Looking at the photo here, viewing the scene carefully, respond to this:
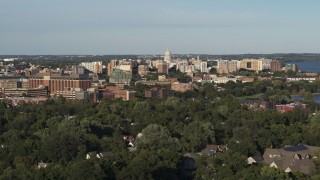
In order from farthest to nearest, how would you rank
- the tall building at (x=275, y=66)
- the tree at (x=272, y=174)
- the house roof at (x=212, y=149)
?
the tall building at (x=275, y=66) < the house roof at (x=212, y=149) < the tree at (x=272, y=174)

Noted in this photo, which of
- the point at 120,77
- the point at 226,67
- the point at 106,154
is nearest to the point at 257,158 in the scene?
the point at 106,154

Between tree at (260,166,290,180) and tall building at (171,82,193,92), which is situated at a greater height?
tree at (260,166,290,180)

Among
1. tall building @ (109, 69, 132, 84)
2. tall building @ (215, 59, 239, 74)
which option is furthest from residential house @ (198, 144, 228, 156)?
tall building @ (215, 59, 239, 74)

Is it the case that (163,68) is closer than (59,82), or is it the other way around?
(59,82)

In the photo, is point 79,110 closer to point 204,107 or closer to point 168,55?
point 204,107

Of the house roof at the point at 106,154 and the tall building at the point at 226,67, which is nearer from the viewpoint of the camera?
the house roof at the point at 106,154

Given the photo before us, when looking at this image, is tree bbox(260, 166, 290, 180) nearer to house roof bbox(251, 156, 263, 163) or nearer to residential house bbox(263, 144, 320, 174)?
residential house bbox(263, 144, 320, 174)

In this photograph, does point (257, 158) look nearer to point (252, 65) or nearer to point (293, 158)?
point (293, 158)

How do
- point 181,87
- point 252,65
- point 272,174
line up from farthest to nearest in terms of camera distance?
point 252,65 < point 181,87 < point 272,174

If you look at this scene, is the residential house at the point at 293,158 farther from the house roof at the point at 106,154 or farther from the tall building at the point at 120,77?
the tall building at the point at 120,77

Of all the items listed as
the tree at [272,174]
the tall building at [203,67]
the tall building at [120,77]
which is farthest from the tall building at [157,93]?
the tall building at [203,67]

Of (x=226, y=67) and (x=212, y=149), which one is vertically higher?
(x=226, y=67)
